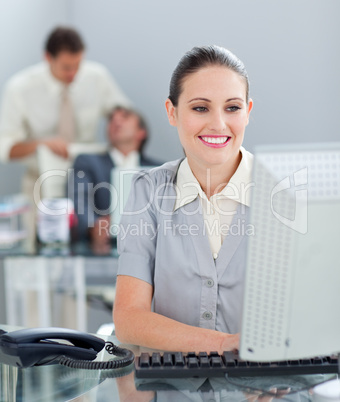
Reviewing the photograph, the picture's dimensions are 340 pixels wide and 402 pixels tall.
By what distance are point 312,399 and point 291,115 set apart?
3.03m

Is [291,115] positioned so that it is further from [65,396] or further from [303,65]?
[65,396]

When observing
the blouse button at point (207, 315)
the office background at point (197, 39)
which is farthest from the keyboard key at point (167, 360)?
the office background at point (197, 39)

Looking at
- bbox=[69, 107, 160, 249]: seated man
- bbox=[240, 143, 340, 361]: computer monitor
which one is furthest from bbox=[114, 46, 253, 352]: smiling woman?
bbox=[69, 107, 160, 249]: seated man

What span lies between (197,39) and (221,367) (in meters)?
2.63

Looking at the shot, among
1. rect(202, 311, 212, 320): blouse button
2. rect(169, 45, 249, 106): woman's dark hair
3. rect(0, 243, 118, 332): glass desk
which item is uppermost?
rect(169, 45, 249, 106): woman's dark hair

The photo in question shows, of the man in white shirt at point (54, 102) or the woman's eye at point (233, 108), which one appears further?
the man in white shirt at point (54, 102)

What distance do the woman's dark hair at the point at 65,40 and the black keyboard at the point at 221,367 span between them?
296 centimetres

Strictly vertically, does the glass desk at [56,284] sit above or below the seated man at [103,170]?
below

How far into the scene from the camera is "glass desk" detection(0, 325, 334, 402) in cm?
101

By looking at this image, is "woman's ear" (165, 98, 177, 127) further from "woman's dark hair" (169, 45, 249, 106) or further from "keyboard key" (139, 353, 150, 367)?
"keyboard key" (139, 353, 150, 367)

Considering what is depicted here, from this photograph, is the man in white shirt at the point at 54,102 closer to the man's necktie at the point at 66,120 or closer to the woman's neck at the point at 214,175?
the man's necktie at the point at 66,120

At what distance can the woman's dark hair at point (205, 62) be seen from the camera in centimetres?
139

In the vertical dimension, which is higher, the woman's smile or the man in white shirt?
the man in white shirt

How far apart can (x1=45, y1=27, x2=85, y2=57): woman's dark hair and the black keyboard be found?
296 centimetres
